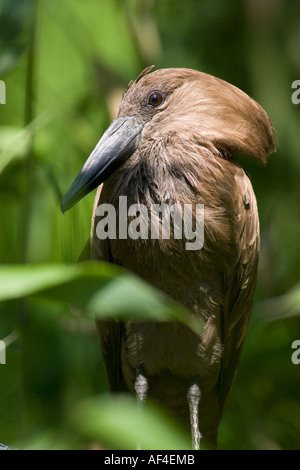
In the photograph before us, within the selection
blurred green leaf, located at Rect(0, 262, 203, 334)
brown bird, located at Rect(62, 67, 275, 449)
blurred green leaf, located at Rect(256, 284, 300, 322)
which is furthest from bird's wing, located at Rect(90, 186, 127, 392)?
blurred green leaf, located at Rect(0, 262, 203, 334)

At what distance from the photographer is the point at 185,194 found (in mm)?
2189

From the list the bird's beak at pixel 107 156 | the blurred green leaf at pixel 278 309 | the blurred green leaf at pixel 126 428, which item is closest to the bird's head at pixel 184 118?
the bird's beak at pixel 107 156

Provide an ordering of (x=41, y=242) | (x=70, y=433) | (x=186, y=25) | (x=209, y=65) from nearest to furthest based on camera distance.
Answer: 1. (x=70, y=433)
2. (x=41, y=242)
3. (x=209, y=65)
4. (x=186, y=25)

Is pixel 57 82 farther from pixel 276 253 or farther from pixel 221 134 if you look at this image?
pixel 221 134

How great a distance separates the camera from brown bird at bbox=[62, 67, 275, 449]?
2209 mm

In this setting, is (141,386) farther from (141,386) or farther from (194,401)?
(194,401)

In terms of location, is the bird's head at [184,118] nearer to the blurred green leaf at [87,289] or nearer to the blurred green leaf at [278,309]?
the blurred green leaf at [278,309]

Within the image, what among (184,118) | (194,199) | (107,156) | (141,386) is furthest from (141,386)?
(184,118)

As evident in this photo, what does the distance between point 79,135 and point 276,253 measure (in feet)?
4.13

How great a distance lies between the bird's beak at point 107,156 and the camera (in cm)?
205

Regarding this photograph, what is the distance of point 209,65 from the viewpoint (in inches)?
143

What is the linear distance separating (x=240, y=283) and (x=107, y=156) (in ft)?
2.08

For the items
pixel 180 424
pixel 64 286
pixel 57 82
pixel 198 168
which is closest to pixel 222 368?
pixel 180 424

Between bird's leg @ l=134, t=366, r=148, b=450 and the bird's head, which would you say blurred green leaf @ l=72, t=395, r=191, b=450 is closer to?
the bird's head
